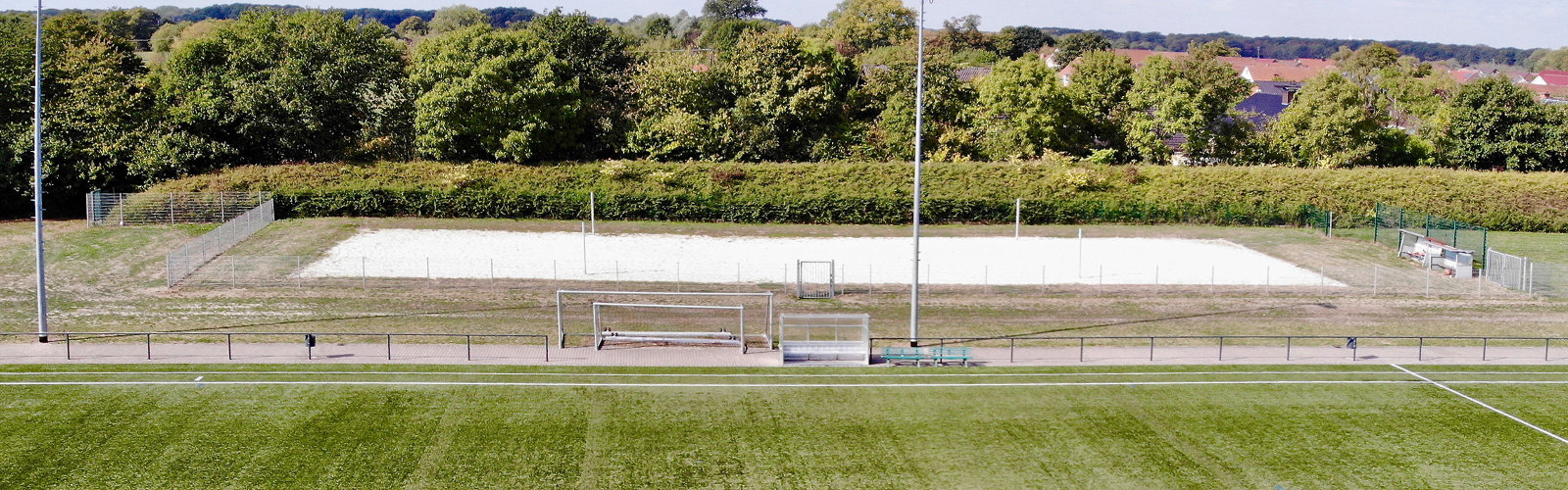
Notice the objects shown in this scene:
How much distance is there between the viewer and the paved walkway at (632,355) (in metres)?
31.5

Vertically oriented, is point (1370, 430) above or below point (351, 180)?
below

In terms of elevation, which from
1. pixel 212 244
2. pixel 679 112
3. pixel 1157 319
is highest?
pixel 679 112

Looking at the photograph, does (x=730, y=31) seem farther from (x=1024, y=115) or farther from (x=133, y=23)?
(x=133, y=23)

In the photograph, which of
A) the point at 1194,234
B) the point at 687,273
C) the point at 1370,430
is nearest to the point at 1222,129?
the point at 1194,234

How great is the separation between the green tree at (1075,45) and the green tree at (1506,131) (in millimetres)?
73044

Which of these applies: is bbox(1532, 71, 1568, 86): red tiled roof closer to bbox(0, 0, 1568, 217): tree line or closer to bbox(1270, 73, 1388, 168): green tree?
bbox(0, 0, 1568, 217): tree line

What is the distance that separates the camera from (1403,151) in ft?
236

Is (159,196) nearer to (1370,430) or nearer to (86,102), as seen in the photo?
(86,102)

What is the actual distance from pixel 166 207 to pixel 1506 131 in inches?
2982

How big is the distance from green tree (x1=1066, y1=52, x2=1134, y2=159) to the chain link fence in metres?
46.8

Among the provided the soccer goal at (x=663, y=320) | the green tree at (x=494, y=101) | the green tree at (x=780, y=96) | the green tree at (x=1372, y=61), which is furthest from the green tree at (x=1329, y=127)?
the soccer goal at (x=663, y=320)

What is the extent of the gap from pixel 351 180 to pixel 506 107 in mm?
8945

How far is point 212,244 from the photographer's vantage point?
158 feet

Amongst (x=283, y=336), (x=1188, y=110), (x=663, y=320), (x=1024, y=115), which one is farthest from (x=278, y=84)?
(x=1188, y=110)
